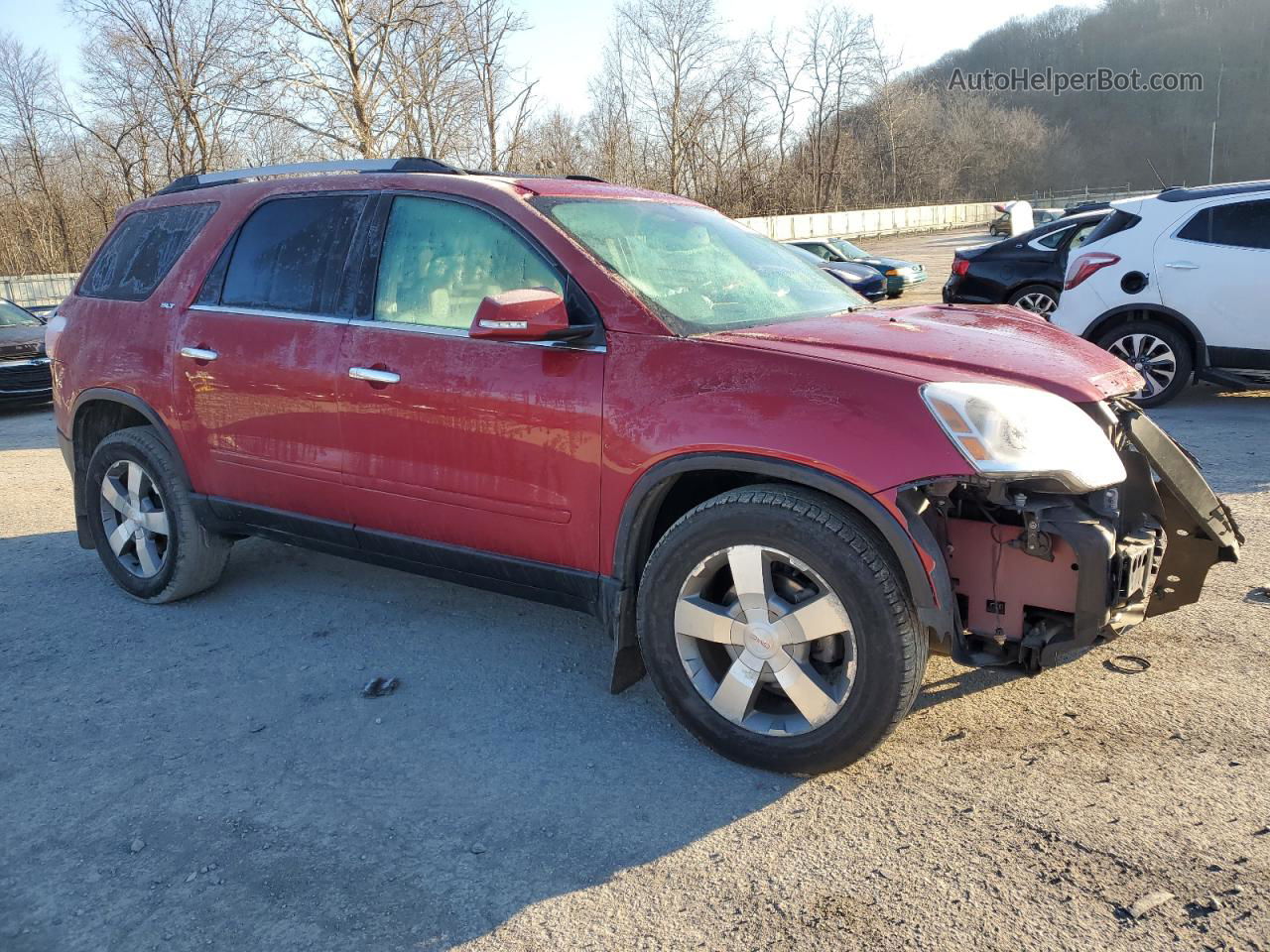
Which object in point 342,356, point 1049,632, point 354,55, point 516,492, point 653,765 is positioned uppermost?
point 354,55

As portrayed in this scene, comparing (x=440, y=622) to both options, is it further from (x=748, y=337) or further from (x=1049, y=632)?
(x=1049, y=632)

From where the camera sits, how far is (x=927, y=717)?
3305 millimetres

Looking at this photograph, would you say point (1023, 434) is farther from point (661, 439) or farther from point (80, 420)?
point (80, 420)

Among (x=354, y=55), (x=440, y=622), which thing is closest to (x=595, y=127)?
(x=354, y=55)

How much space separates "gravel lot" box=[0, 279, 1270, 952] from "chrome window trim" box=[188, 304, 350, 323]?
1.37 m

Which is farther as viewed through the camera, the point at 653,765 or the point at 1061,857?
the point at 653,765

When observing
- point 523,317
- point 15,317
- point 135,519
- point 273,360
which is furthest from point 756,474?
point 15,317

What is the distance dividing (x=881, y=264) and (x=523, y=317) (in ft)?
64.1

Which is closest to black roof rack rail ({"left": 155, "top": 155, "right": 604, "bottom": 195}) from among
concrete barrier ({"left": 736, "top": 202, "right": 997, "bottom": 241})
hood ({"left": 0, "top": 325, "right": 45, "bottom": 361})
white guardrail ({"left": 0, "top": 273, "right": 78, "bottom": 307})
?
hood ({"left": 0, "top": 325, "right": 45, "bottom": 361})

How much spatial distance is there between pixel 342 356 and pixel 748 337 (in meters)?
1.61

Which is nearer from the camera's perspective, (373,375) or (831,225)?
(373,375)

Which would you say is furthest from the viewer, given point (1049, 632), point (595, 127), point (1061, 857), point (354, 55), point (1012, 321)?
point (595, 127)

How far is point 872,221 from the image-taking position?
2056 inches

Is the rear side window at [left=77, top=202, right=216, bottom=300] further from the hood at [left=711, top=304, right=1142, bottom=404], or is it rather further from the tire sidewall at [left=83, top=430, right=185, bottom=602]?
the hood at [left=711, top=304, right=1142, bottom=404]
